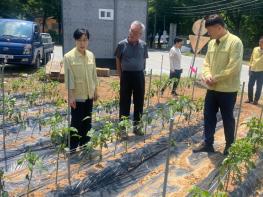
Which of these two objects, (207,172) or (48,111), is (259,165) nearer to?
(207,172)

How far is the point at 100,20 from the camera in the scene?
12.8 metres

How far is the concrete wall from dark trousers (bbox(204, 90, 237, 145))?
353 inches

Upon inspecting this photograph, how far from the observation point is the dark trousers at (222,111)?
14.0ft

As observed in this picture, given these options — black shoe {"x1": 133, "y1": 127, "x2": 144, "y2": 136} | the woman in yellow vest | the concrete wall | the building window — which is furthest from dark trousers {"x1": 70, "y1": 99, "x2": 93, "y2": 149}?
the building window

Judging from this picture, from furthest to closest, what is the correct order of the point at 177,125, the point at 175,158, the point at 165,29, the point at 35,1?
1. the point at 165,29
2. the point at 35,1
3. the point at 177,125
4. the point at 175,158

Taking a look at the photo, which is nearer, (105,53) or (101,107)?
(101,107)

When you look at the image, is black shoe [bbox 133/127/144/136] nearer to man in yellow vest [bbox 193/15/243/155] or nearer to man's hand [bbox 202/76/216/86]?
man in yellow vest [bbox 193/15/243/155]

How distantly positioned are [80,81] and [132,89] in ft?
3.84

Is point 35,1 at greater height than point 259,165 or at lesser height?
greater

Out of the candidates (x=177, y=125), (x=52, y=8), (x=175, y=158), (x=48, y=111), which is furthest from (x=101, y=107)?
(x=52, y=8)

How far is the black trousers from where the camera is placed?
5.00 metres

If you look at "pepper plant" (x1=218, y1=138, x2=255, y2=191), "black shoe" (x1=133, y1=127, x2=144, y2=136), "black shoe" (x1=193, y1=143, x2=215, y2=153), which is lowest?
"black shoe" (x1=193, y1=143, x2=215, y2=153)

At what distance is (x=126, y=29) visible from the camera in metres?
13.0

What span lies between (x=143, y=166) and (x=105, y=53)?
9.46 m
